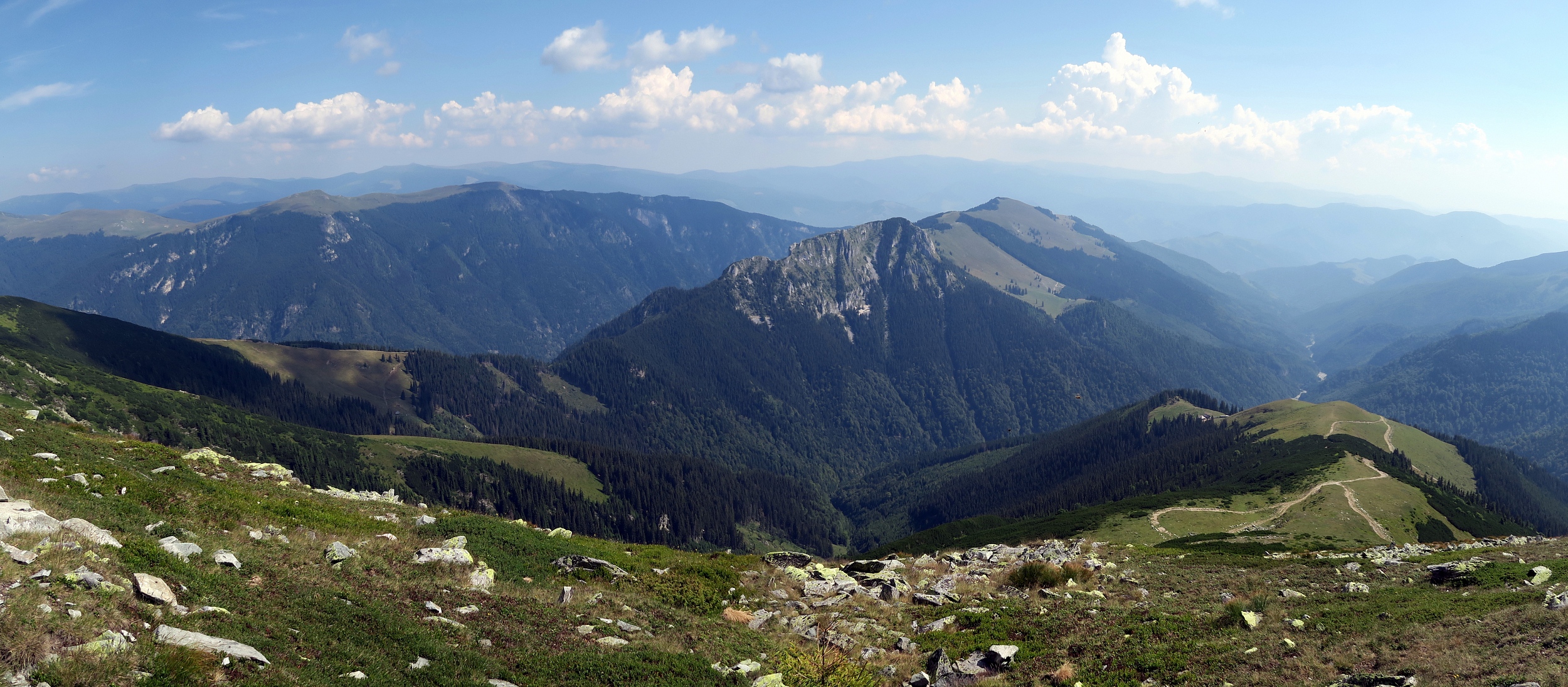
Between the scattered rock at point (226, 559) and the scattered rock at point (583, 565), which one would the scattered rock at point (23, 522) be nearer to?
the scattered rock at point (226, 559)

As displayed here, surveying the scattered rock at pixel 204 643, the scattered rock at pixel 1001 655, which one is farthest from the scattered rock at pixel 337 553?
the scattered rock at pixel 1001 655

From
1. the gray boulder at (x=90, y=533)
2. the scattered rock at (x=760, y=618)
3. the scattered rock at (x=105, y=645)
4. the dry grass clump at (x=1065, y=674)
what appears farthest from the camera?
the scattered rock at (x=760, y=618)

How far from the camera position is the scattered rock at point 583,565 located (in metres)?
35.9

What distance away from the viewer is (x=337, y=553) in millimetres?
28656

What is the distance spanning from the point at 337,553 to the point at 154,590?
9.62 m

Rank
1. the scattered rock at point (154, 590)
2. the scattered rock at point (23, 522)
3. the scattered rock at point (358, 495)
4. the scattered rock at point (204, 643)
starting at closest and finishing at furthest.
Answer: the scattered rock at point (204, 643) → the scattered rock at point (154, 590) → the scattered rock at point (23, 522) → the scattered rock at point (358, 495)

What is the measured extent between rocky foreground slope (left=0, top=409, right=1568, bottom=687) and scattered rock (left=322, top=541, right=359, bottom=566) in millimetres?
124

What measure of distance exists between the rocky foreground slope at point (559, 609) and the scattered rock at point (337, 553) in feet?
0.41

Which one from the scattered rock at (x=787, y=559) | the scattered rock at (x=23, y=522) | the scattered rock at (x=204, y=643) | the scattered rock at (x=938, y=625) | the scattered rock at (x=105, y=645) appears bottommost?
the scattered rock at (x=787, y=559)

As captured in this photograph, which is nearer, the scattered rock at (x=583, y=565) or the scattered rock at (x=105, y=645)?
the scattered rock at (x=105, y=645)

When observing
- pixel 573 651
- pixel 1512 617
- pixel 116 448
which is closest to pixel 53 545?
pixel 573 651

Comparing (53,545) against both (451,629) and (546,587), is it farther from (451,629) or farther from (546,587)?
(546,587)

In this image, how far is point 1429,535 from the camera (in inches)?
4461

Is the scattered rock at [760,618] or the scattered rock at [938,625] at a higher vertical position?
the scattered rock at [760,618]
